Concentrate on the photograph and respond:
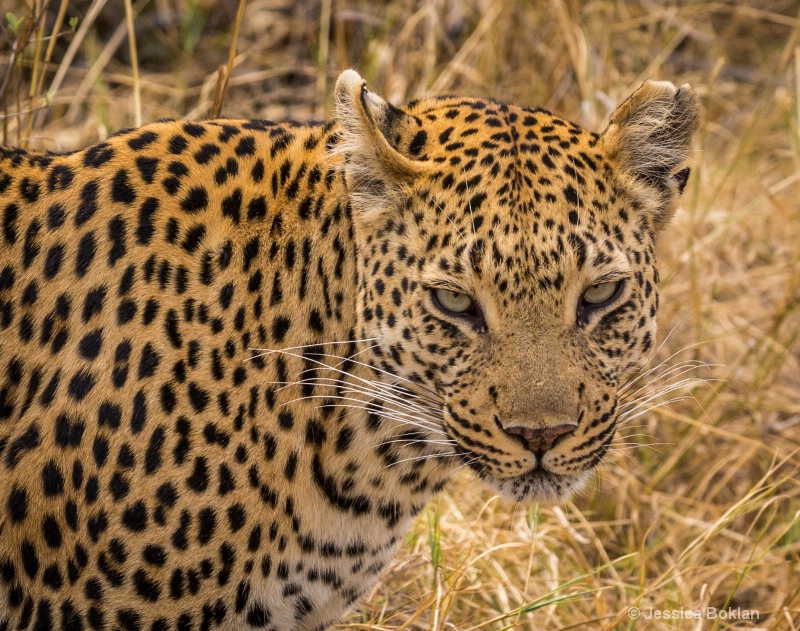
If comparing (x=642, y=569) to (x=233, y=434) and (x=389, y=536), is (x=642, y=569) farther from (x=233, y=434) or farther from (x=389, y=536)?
(x=233, y=434)

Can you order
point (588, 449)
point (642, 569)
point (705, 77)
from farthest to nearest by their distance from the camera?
1. point (705, 77)
2. point (642, 569)
3. point (588, 449)

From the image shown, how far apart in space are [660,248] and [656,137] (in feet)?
14.9

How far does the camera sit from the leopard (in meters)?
3.76

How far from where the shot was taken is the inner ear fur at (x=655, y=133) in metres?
3.98

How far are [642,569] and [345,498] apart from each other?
170 centimetres

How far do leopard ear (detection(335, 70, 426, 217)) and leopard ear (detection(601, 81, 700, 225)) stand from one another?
27.7 inches

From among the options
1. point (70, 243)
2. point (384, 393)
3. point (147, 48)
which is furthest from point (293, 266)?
point (147, 48)

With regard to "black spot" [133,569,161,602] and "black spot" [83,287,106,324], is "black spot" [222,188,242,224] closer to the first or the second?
"black spot" [83,287,106,324]

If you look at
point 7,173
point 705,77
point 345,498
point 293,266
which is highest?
point 705,77

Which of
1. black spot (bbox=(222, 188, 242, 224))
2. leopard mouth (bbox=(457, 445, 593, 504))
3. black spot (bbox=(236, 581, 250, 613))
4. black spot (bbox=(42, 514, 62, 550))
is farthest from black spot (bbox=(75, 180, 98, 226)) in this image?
leopard mouth (bbox=(457, 445, 593, 504))

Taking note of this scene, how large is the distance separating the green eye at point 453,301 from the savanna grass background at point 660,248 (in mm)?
789

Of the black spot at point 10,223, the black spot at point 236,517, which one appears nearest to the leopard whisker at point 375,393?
the black spot at point 236,517

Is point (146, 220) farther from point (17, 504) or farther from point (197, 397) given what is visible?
point (17, 504)

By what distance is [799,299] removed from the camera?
729 cm
